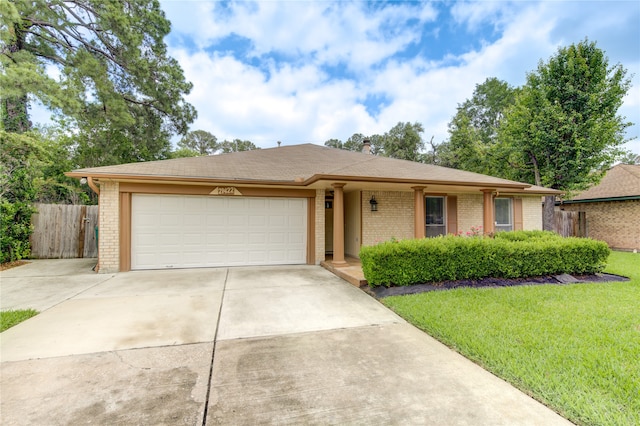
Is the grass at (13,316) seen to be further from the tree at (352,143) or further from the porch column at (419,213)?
the tree at (352,143)

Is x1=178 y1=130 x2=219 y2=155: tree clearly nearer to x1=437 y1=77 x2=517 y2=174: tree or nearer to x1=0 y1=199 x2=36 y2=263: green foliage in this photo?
x1=437 y1=77 x2=517 y2=174: tree

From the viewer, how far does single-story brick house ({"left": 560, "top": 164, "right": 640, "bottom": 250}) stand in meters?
11.8

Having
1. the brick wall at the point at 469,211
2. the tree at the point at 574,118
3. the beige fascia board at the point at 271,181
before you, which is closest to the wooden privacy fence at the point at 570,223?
the tree at the point at 574,118

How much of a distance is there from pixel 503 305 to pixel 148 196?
28.0 feet

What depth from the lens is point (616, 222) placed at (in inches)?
487

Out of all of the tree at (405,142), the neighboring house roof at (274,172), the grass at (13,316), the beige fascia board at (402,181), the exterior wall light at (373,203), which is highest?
the tree at (405,142)

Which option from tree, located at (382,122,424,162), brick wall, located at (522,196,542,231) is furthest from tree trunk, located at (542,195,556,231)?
tree, located at (382,122,424,162)

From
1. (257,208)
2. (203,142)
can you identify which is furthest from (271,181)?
(203,142)

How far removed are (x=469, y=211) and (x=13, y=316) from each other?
1182cm

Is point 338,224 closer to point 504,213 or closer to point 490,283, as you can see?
point 490,283

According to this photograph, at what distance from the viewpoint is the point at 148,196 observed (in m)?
7.75

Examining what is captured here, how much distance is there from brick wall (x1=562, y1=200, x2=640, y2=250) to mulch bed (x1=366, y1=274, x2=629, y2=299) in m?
8.01

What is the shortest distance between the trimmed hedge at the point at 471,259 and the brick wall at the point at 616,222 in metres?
8.38

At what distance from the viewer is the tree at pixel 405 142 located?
2577 centimetres
